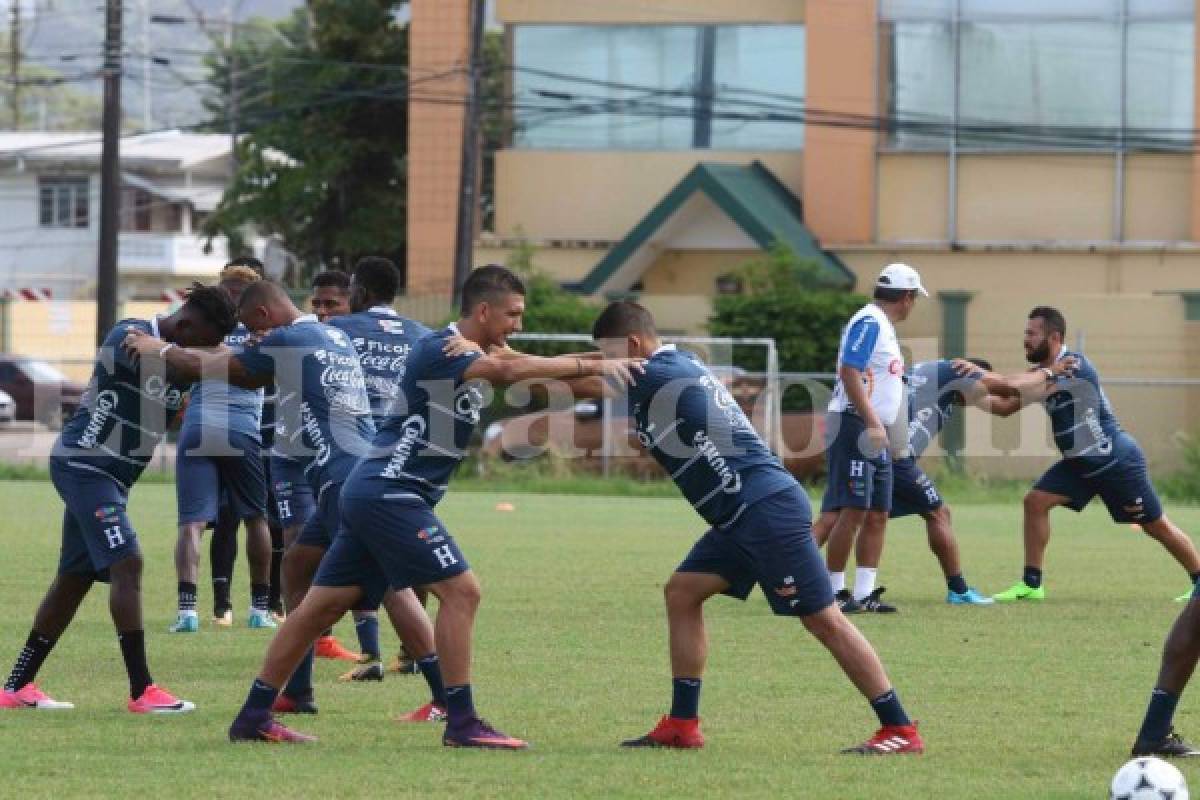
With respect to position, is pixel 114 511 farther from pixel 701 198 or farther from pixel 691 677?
pixel 701 198

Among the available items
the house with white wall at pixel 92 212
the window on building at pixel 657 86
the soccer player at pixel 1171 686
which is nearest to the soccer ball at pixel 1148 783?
the soccer player at pixel 1171 686

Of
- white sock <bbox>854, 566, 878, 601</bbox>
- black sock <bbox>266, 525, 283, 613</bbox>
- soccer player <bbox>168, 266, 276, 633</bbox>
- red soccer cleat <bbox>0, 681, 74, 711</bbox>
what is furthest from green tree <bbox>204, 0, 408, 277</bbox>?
red soccer cleat <bbox>0, 681, 74, 711</bbox>

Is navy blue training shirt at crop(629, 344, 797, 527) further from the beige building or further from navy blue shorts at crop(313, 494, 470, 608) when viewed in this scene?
the beige building

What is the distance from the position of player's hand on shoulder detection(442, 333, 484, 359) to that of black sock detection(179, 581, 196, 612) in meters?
5.12

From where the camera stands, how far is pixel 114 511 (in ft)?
34.3

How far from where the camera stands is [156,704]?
10.3m

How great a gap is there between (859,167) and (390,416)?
31122mm

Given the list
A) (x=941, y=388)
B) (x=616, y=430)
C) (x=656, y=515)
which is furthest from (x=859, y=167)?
(x=941, y=388)

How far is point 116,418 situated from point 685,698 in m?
3.15

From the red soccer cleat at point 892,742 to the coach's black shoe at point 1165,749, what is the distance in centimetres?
92

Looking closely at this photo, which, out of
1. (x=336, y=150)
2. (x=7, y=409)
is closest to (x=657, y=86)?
(x=336, y=150)

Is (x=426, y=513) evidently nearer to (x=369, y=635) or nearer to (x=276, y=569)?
(x=369, y=635)

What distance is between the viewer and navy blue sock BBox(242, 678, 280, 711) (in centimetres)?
941

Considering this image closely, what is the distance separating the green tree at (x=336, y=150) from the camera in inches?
1954
